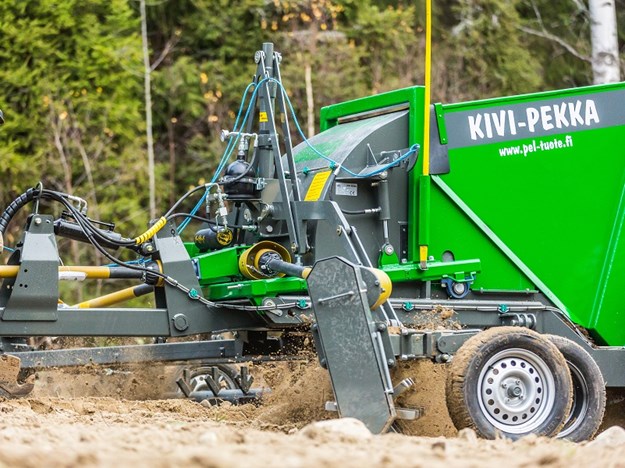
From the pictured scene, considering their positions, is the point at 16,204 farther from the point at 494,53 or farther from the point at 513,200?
the point at 494,53

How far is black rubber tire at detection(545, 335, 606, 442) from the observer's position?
24.8 feet

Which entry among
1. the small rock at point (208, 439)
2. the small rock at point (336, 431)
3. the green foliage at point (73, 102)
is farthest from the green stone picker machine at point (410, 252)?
the green foliage at point (73, 102)

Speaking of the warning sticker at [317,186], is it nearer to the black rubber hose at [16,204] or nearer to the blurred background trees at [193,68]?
the black rubber hose at [16,204]

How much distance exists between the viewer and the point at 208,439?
5.24 meters

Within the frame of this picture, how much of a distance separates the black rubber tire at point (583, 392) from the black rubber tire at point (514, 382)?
0.83 ft

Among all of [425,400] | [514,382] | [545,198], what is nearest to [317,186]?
[545,198]

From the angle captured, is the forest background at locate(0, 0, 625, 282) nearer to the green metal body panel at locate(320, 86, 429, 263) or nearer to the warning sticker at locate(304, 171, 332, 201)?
the green metal body panel at locate(320, 86, 429, 263)

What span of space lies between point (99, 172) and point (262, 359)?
29.8 feet

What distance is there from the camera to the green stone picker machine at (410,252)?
24.6ft

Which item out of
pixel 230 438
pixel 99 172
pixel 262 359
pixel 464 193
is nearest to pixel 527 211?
pixel 464 193

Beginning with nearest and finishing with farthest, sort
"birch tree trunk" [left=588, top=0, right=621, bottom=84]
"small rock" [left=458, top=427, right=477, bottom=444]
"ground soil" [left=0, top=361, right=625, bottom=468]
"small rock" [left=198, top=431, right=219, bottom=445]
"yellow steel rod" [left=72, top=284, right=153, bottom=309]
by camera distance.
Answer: "ground soil" [left=0, top=361, right=625, bottom=468]
"small rock" [left=198, top=431, right=219, bottom=445]
"small rock" [left=458, top=427, right=477, bottom=444]
"yellow steel rod" [left=72, top=284, right=153, bottom=309]
"birch tree trunk" [left=588, top=0, right=621, bottom=84]

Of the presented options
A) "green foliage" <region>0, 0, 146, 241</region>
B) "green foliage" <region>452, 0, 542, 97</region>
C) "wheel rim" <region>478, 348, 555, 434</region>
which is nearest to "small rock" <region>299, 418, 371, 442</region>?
"wheel rim" <region>478, 348, 555, 434</region>

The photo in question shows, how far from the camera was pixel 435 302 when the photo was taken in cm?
811

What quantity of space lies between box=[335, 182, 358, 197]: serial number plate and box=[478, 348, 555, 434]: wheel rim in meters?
1.68
